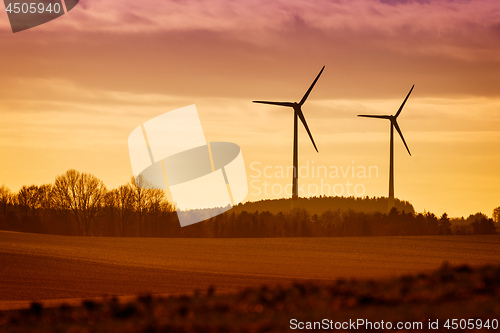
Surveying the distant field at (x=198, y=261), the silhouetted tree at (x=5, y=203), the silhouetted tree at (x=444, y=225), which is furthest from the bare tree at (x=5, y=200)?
the silhouetted tree at (x=444, y=225)

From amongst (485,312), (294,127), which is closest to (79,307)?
(485,312)

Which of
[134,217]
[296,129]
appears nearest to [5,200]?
[134,217]

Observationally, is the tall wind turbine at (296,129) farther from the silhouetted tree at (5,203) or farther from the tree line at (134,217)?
the silhouetted tree at (5,203)

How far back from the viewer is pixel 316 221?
7781 cm

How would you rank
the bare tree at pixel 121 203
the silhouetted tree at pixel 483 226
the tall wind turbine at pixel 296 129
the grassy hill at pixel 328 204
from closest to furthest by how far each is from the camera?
the tall wind turbine at pixel 296 129 < the silhouetted tree at pixel 483 226 < the bare tree at pixel 121 203 < the grassy hill at pixel 328 204

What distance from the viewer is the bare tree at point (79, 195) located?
271ft

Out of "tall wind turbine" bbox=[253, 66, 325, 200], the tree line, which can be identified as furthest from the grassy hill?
"tall wind turbine" bbox=[253, 66, 325, 200]

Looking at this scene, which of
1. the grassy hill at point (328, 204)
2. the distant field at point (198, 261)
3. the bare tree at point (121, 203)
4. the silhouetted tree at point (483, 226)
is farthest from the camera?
the grassy hill at point (328, 204)

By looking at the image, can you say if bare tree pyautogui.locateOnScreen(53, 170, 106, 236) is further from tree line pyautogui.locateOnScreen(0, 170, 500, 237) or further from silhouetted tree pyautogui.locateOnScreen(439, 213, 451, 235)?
silhouetted tree pyautogui.locateOnScreen(439, 213, 451, 235)

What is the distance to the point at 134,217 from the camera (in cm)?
8175

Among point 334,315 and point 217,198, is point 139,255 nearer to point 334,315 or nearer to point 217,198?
point 334,315

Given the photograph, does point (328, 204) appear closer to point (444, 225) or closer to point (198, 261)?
point (444, 225)

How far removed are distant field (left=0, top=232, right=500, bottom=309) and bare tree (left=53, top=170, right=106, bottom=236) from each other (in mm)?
22236

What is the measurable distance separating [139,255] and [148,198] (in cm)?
3642
